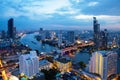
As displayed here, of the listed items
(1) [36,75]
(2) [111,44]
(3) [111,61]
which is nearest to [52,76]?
(1) [36,75]

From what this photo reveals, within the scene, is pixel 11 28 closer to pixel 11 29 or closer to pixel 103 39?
pixel 11 29

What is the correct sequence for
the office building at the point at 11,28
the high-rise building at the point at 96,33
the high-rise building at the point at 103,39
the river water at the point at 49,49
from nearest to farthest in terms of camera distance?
the river water at the point at 49,49 < the high-rise building at the point at 103,39 < the high-rise building at the point at 96,33 < the office building at the point at 11,28

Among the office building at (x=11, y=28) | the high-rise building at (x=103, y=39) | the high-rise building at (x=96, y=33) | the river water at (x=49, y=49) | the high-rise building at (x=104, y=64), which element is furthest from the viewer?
the office building at (x=11, y=28)

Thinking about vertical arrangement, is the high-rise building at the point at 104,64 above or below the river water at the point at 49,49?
above

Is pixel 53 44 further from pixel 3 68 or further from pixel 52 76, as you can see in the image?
pixel 52 76

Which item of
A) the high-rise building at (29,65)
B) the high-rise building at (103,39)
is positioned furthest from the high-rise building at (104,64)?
the high-rise building at (103,39)

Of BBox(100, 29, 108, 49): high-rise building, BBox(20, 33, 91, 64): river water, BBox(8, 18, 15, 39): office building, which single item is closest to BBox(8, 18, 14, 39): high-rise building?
BBox(8, 18, 15, 39): office building

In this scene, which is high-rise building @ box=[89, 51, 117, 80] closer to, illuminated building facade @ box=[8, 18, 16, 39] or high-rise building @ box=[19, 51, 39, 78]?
high-rise building @ box=[19, 51, 39, 78]

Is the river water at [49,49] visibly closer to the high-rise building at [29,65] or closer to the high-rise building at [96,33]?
the high-rise building at [96,33]
